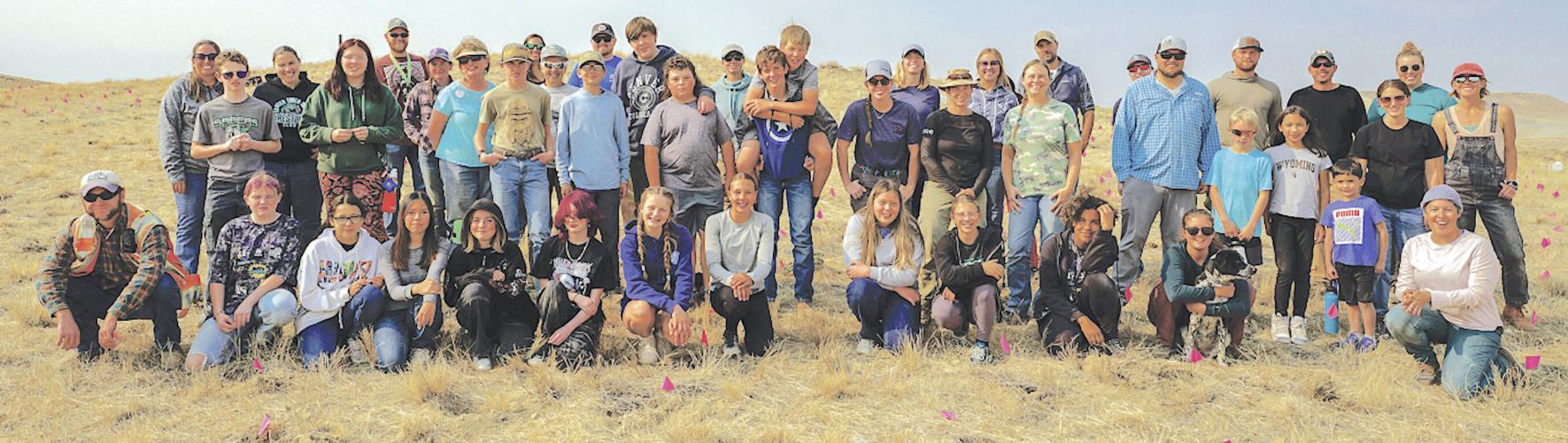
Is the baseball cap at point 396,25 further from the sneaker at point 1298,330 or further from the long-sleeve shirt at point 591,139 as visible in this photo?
the sneaker at point 1298,330

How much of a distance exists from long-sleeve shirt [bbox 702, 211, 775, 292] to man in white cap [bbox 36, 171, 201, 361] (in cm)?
326

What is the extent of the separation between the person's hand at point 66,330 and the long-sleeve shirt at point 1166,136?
6.58 m

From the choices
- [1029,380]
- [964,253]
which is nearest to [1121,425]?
[1029,380]

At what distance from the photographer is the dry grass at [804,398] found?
4.84 m

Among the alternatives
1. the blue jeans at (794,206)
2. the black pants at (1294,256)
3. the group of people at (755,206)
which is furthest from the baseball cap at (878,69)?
the black pants at (1294,256)

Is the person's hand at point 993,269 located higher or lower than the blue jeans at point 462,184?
lower

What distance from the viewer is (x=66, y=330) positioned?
576cm

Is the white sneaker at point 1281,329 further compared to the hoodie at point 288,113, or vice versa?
the hoodie at point 288,113

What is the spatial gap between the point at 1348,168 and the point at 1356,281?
0.73m

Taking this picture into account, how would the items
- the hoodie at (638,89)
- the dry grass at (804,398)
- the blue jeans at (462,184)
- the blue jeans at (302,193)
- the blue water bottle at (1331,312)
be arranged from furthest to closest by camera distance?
1. the hoodie at (638,89)
2. the blue jeans at (462,184)
3. the blue jeans at (302,193)
4. the blue water bottle at (1331,312)
5. the dry grass at (804,398)

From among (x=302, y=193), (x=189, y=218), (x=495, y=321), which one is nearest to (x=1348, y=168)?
(x=495, y=321)

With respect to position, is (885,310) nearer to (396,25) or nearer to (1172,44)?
(1172,44)

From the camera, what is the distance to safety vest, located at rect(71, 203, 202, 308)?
591cm

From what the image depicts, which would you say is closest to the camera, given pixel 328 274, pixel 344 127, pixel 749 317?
pixel 328 274
